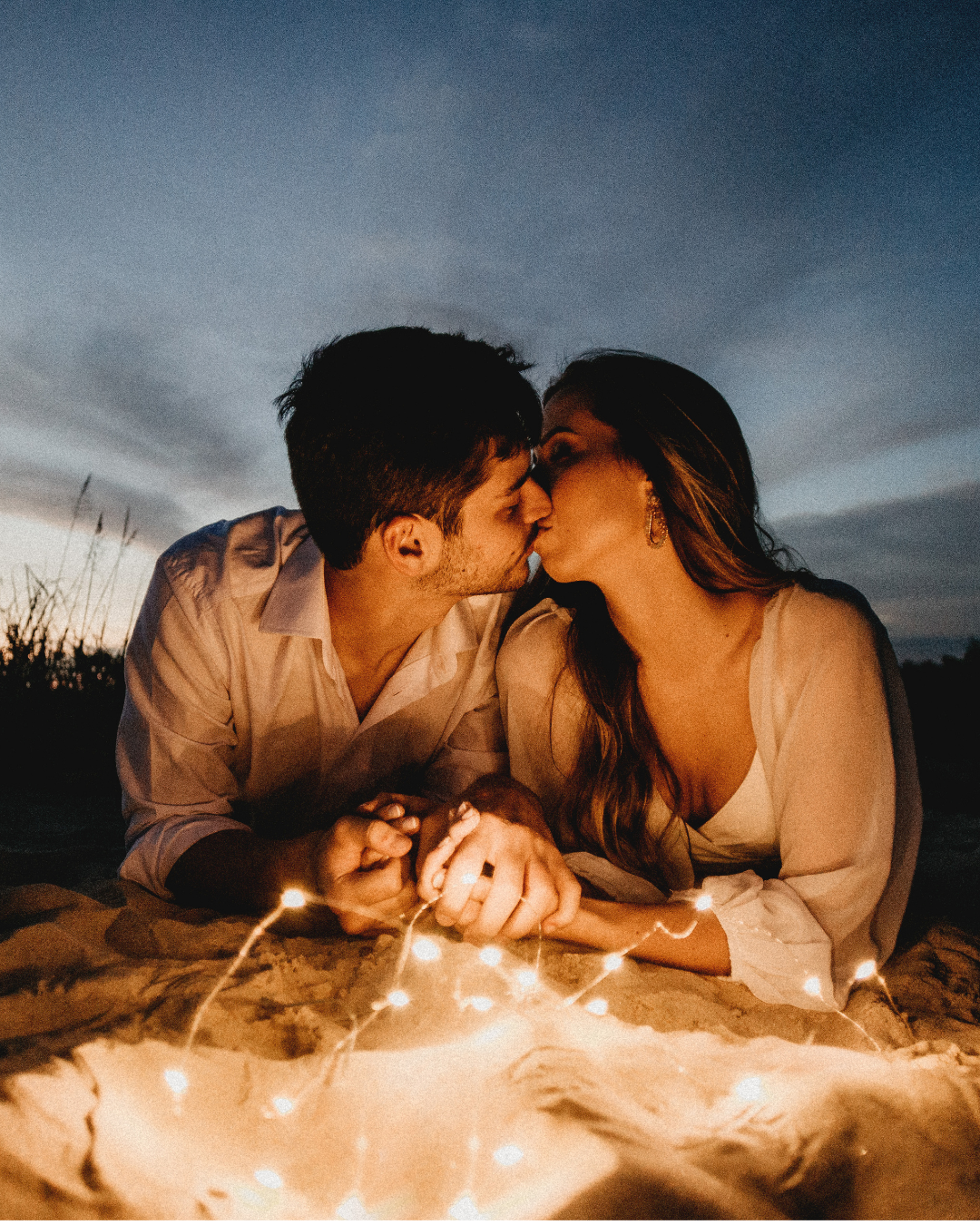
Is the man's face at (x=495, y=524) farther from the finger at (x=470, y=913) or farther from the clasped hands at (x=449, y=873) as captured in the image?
the finger at (x=470, y=913)

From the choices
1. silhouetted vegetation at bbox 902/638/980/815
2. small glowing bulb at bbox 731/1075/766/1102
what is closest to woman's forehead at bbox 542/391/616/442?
small glowing bulb at bbox 731/1075/766/1102

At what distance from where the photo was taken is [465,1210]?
1206mm

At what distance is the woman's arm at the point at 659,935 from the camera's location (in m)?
2.27

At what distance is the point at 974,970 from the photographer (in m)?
2.41

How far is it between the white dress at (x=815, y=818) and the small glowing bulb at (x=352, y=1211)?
138cm

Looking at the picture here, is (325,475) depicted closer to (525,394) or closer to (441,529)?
(441,529)

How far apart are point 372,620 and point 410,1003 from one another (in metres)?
1.61

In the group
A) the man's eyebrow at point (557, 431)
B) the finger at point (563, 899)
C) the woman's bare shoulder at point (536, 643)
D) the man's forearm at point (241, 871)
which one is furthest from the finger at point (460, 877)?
the man's eyebrow at point (557, 431)

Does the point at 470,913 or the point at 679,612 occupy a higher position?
the point at 679,612

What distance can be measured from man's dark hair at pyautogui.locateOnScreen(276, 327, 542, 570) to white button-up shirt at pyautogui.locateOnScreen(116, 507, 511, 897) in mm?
320

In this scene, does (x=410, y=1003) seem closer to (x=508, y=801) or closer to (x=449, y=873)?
(x=449, y=873)

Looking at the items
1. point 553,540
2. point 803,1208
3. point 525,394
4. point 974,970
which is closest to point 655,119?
point 525,394

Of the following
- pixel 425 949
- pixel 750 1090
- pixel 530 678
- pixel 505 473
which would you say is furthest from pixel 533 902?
pixel 505 473

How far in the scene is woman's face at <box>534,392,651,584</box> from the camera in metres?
2.83
